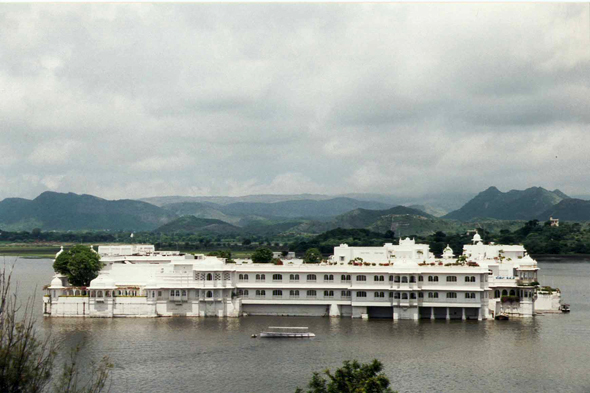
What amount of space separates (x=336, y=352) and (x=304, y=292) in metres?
17.3

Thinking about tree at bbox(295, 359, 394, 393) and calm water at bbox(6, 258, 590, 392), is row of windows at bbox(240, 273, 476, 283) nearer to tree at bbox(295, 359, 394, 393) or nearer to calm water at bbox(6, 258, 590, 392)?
calm water at bbox(6, 258, 590, 392)

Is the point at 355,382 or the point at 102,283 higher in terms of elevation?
the point at 102,283

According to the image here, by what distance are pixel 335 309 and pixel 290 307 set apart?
403 cm

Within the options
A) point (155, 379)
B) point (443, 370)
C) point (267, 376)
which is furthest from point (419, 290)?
point (155, 379)

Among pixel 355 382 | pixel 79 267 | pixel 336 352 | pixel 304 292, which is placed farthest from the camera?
pixel 79 267

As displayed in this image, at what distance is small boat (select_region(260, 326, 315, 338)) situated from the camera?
183 ft

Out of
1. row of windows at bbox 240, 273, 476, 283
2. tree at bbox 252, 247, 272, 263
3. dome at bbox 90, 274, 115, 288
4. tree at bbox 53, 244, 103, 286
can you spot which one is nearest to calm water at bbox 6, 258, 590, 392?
dome at bbox 90, 274, 115, 288

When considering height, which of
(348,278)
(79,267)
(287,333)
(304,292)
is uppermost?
(79,267)

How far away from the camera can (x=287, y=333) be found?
5631 cm

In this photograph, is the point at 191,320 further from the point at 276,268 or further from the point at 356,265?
the point at 356,265

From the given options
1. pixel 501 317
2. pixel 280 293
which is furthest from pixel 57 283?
pixel 501 317

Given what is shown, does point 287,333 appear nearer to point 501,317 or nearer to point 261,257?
point 501,317

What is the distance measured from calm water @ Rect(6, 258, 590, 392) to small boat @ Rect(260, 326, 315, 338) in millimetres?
1250

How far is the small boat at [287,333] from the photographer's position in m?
55.9
